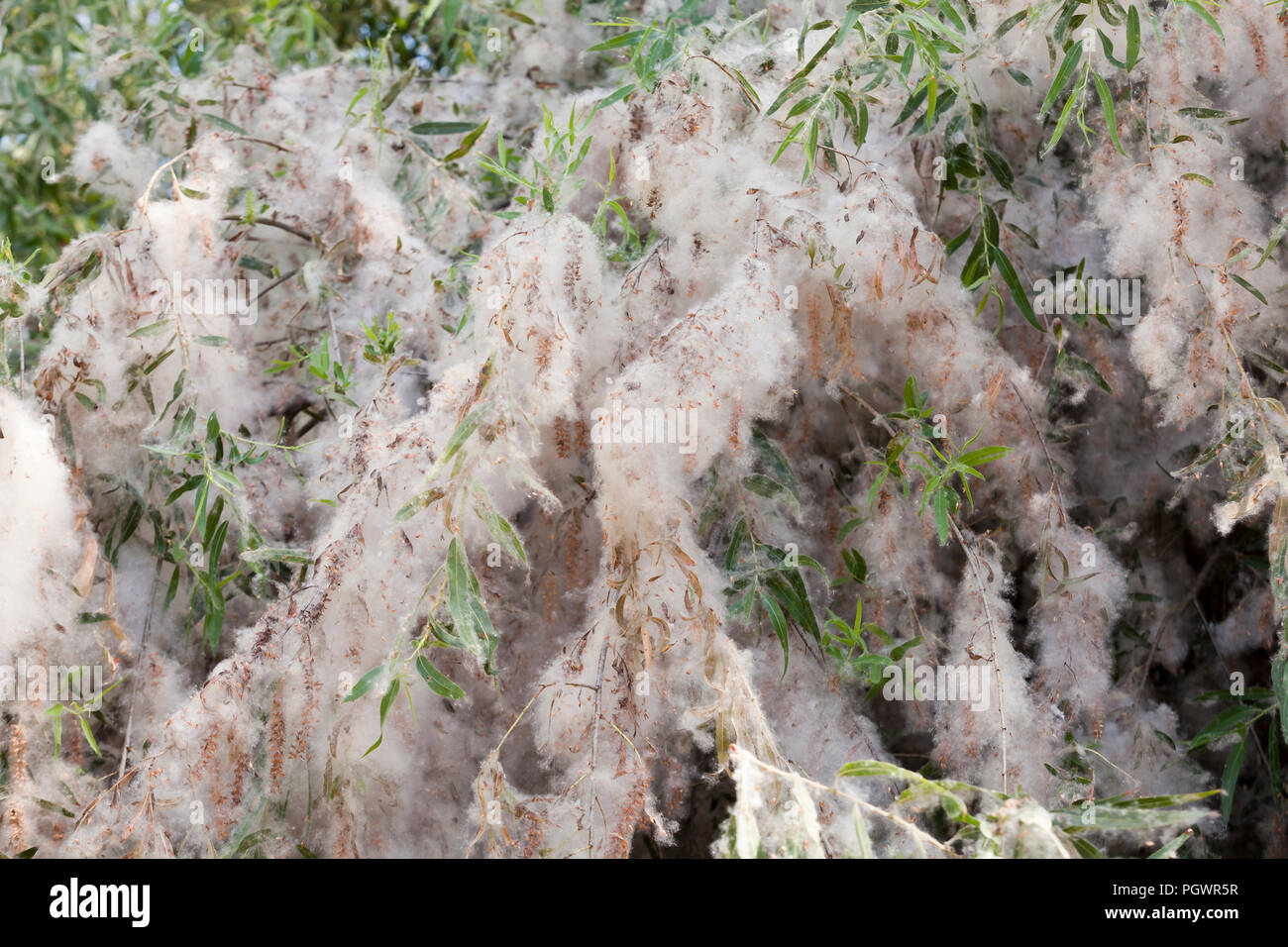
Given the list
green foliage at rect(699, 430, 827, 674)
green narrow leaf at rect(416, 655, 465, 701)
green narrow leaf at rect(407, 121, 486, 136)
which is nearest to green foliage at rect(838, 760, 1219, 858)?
green foliage at rect(699, 430, 827, 674)

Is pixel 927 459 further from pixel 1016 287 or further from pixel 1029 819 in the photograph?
pixel 1029 819

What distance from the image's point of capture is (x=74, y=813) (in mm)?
1625

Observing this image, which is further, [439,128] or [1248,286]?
[439,128]

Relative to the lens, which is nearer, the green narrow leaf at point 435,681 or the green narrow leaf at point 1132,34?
the green narrow leaf at point 435,681

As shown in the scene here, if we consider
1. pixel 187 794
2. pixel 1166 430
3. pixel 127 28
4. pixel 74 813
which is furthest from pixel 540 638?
pixel 127 28

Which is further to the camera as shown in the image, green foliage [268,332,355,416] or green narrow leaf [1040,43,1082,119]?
green foliage [268,332,355,416]

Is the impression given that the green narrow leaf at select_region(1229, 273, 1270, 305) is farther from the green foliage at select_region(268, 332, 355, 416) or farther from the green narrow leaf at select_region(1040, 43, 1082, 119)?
the green foliage at select_region(268, 332, 355, 416)

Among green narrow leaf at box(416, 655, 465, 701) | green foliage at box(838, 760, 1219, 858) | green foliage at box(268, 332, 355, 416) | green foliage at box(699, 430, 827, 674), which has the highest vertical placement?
green foliage at box(268, 332, 355, 416)

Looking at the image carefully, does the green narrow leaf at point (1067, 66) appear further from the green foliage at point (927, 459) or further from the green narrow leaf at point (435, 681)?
the green narrow leaf at point (435, 681)

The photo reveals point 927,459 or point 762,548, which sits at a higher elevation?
point 927,459

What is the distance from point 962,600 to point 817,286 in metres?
0.54

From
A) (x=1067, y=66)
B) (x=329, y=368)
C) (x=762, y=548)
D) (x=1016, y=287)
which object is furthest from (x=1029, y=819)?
(x=329, y=368)

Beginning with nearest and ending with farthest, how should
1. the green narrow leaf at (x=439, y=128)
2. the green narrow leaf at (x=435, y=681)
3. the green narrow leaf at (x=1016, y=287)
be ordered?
1. the green narrow leaf at (x=435, y=681)
2. the green narrow leaf at (x=1016, y=287)
3. the green narrow leaf at (x=439, y=128)

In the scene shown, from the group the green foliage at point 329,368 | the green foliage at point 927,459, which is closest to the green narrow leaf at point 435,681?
the green foliage at point 329,368
